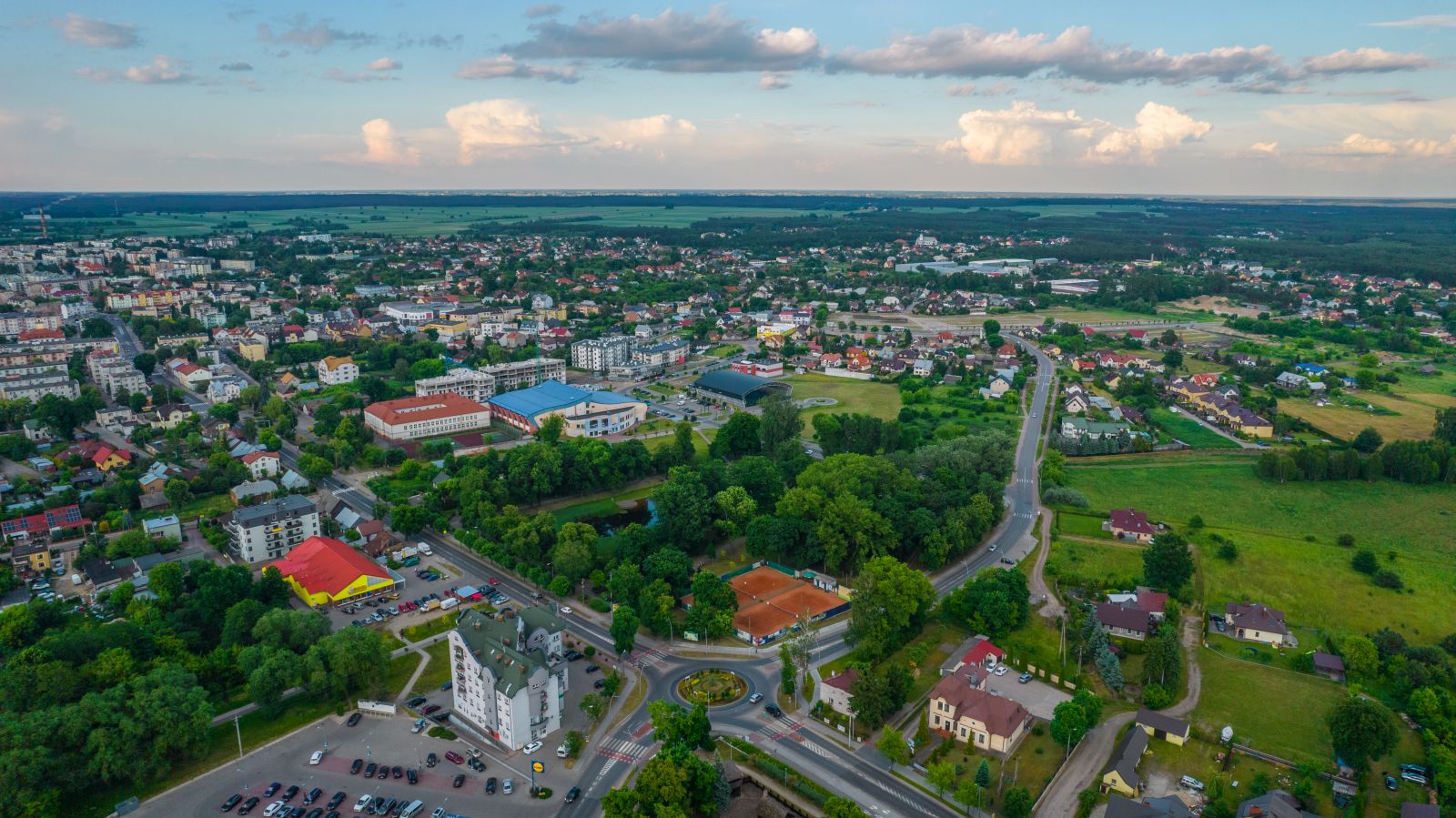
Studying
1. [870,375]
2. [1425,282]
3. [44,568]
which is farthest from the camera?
[1425,282]

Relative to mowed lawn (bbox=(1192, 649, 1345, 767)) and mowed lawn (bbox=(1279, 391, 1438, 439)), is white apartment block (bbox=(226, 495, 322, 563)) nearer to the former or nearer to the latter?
mowed lawn (bbox=(1192, 649, 1345, 767))

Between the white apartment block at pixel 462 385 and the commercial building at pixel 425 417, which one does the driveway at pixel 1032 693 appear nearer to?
the commercial building at pixel 425 417

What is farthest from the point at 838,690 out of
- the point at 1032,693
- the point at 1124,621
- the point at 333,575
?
the point at 333,575

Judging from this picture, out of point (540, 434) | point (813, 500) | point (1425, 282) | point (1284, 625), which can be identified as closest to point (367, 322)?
point (540, 434)

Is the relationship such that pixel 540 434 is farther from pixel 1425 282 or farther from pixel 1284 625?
pixel 1425 282

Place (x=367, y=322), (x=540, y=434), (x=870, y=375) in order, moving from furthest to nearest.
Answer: (x=367, y=322) < (x=870, y=375) < (x=540, y=434)

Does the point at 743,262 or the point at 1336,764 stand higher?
the point at 743,262
